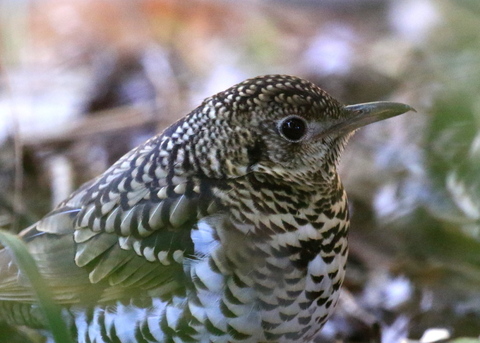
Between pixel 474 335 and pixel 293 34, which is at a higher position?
pixel 293 34

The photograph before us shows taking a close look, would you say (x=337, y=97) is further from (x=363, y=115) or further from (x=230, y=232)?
(x=230, y=232)

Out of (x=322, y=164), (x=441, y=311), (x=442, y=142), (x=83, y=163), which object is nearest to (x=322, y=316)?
(x=322, y=164)

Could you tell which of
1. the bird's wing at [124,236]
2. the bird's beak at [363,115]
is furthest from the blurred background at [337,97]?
the bird's wing at [124,236]

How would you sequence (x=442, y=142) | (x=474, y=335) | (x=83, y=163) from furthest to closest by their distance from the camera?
(x=83, y=163)
(x=474, y=335)
(x=442, y=142)

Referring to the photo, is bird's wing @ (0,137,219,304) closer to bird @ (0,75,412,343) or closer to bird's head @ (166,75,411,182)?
bird @ (0,75,412,343)

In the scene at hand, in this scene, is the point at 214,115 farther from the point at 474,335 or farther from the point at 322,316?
the point at 474,335

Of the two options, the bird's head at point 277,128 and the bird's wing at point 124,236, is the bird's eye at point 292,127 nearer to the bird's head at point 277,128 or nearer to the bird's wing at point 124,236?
the bird's head at point 277,128
